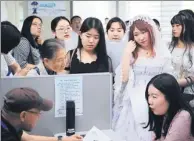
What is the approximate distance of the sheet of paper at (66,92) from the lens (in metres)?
1.51

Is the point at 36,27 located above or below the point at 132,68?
above

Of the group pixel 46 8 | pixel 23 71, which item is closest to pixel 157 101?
pixel 23 71

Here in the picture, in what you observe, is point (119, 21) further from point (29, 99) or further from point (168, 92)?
point (29, 99)

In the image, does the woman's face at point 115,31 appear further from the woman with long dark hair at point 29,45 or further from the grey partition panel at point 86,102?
the grey partition panel at point 86,102

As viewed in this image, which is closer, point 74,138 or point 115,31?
point 74,138

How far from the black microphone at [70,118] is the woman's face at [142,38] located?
60 cm

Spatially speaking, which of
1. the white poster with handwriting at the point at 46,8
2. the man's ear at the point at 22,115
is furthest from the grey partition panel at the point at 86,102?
the white poster with handwriting at the point at 46,8

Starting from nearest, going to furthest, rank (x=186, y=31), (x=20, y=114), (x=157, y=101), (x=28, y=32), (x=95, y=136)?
1. (x=20, y=114)
2. (x=95, y=136)
3. (x=157, y=101)
4. (x=186, y=31)
5. (x=28, y=32)

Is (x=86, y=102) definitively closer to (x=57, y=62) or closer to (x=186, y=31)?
(x=57, y=62)

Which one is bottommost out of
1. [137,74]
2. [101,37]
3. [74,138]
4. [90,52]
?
[74,138]

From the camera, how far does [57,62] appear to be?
6.47 ft

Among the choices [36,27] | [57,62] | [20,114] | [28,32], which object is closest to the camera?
[20,114]

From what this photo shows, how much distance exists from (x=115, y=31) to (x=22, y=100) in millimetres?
1178

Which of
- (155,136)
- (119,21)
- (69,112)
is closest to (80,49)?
(119,21)
